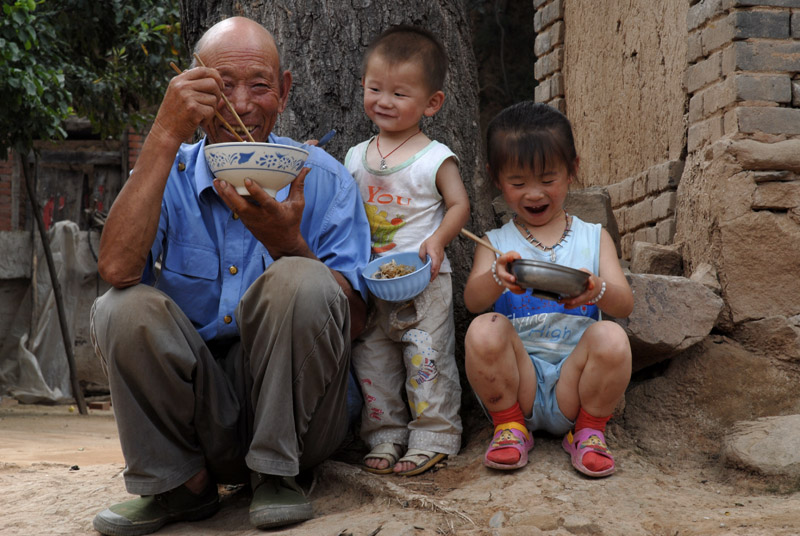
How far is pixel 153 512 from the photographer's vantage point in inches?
95.0

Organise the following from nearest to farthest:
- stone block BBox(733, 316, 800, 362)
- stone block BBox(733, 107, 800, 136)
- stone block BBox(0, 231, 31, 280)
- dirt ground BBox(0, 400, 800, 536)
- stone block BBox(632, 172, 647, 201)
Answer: dirt ground BBox(0, 400, 800, 536), stone block BBox(733, 316, 800, 362), stone block BBox(733, 107, 800, 136), stone block BBox(632, 172, 647, 201), stone block BBox(0, 231, 31, 280)

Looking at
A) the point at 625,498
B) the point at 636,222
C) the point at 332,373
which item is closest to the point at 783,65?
the point at 636,222

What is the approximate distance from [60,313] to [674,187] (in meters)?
6.88

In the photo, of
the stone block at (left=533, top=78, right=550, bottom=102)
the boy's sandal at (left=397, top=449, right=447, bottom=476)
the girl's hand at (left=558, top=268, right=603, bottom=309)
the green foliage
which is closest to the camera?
the girl's hand at (left=558, top=268, right=603, bottom=309)

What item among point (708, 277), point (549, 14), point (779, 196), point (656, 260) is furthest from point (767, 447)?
point (549, 14)

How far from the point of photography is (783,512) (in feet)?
7.29

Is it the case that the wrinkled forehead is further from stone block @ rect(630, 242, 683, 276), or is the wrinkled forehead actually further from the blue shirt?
stone block @ rect(630, 242, 683, 276)

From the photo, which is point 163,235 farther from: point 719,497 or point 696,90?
point 696,90

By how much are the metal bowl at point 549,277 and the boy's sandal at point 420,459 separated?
0.67 meters

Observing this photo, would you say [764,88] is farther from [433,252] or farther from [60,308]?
[60,308]

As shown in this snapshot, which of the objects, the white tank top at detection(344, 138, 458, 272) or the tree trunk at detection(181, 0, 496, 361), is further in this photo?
the tree trunk at detection(181, 0, 496, 361)

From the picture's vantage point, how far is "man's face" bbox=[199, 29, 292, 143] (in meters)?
2.57

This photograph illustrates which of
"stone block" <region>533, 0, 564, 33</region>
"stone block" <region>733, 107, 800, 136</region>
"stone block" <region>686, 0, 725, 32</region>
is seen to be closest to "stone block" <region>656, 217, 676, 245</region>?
"stone block" <region>733, 107, 800, 136</region>

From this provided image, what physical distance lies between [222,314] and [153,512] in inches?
23.5
